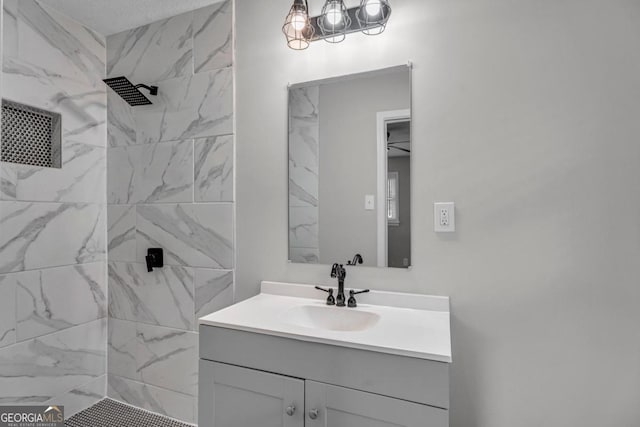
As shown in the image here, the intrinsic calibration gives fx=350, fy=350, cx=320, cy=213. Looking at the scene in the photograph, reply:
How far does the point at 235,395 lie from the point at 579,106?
1726 mm

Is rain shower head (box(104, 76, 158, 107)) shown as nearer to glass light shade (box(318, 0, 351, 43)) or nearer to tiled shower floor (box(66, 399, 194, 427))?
glass light shade (box(318, 0, 351, 43))

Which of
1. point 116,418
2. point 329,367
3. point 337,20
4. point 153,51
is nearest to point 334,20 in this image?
point 337,20

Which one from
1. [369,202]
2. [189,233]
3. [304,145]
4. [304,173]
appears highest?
[304,145]

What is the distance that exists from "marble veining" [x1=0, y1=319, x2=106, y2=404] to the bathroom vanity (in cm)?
118

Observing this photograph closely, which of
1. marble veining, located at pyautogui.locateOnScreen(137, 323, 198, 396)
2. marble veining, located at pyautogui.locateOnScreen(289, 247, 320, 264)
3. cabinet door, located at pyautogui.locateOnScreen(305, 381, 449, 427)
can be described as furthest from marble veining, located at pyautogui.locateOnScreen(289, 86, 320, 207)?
marble veining, located at pyautogui.locateOnScreen(137, 323, 198, 396)

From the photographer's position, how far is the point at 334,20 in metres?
1.57

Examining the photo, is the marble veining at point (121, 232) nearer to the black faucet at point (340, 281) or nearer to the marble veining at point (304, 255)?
the marble veining at point (304, 255)

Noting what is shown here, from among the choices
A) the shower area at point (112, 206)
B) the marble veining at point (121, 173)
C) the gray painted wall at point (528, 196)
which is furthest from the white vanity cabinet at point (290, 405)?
the marble veining at point (121, 173)

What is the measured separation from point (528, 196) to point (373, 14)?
103 centimetres

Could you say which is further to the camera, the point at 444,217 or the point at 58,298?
the point at 58,298

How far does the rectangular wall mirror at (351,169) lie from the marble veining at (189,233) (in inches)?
16.5

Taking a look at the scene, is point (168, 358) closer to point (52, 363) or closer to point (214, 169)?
point (52, 363)

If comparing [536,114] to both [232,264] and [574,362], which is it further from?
[232,264]

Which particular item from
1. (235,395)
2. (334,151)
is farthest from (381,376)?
(334,151)
